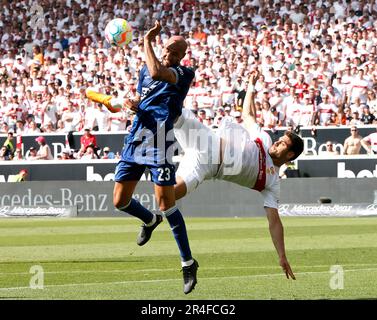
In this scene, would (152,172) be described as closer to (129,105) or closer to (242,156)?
(129,105)

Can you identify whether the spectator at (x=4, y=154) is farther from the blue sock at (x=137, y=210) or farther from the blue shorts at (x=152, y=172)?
the blue shorts at (x=152, y=172)

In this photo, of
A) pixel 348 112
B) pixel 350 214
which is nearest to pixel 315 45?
pixel 348 112

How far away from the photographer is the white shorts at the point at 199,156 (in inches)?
467

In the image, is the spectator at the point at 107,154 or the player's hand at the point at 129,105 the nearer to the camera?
the player's hand at the point at 129,105

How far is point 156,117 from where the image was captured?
37.2 feet

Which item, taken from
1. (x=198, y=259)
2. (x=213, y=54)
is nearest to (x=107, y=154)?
(x=213, y=54)

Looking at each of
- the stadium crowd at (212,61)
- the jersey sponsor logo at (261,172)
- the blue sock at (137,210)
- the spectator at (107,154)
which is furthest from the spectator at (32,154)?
the jersey sponsor logo at (261,172)

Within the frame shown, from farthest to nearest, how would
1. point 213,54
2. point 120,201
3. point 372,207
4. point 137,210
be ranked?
point 213,54 → point 372,207 → point 137,210 → point 120,201

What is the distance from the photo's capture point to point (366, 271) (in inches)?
513

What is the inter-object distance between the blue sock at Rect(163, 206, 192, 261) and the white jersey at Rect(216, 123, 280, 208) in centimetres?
93

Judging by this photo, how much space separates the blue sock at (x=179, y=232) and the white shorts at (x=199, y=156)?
0.93m

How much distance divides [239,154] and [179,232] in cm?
123
